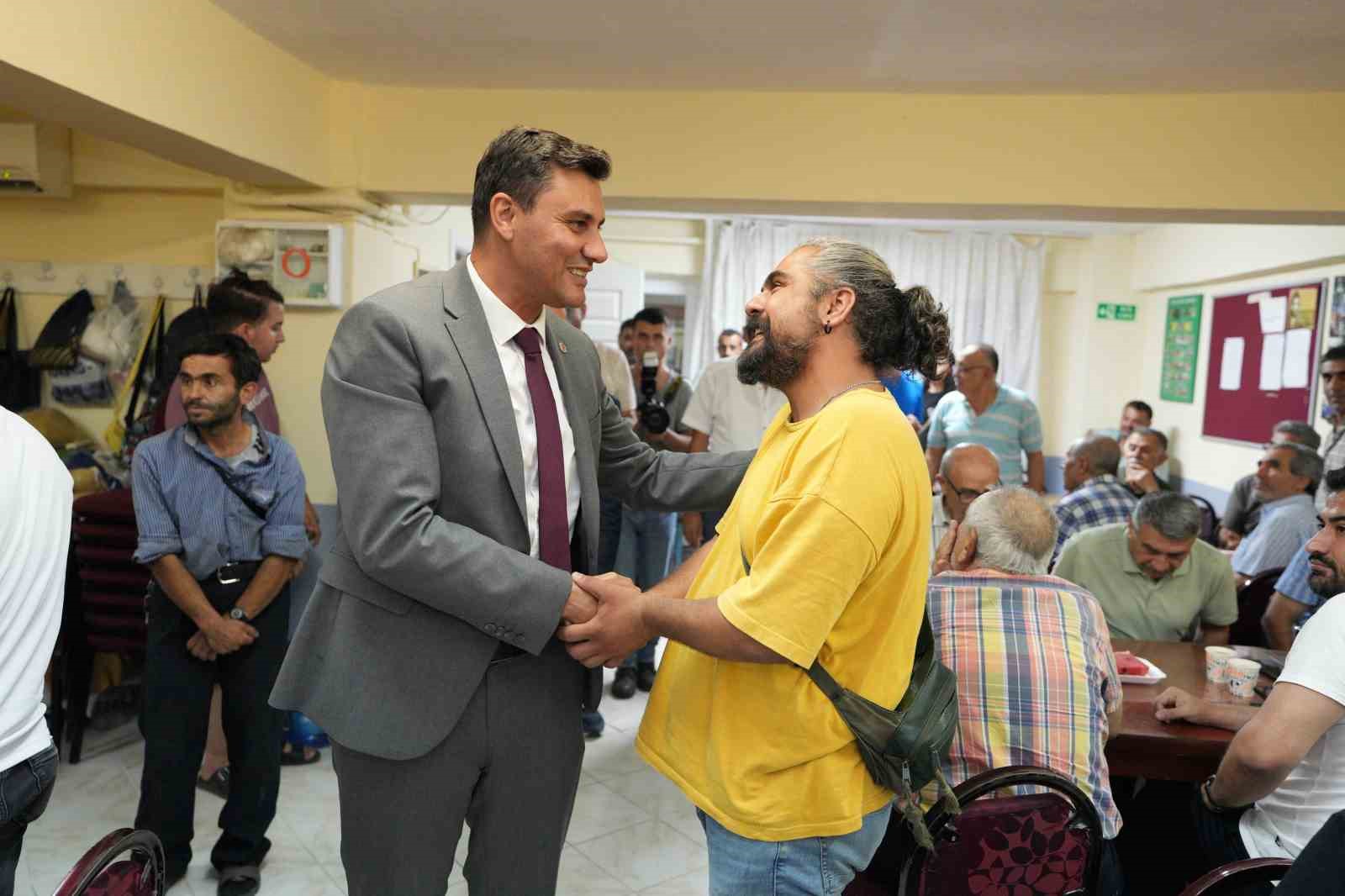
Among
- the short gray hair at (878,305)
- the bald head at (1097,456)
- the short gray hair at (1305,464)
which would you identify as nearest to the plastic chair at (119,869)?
the short gray hair at (878,305)

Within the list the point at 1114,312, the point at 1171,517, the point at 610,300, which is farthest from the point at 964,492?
the point at 1114,312

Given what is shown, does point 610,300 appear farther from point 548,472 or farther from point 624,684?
point 548,472

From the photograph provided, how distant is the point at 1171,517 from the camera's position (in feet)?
8.89

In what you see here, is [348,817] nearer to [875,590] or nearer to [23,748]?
[23,748]

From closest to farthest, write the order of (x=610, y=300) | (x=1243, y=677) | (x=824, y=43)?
(x=1243, y=677) → (x=824, y=43) → (x=610, y=300)

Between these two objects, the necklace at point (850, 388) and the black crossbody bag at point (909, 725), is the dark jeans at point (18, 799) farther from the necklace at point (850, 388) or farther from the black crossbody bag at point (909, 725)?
the necklace at point (850, 388)

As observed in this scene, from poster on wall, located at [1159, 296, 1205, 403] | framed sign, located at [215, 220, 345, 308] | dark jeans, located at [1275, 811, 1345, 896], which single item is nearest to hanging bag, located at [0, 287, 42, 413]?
framed sign, located at [215, 220, 345, 308]

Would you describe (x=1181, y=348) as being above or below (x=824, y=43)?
below

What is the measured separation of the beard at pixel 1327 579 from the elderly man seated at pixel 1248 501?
2.45m

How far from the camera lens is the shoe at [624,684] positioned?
13.2ft

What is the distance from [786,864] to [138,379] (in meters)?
3.55

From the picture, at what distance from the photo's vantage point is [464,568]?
49.6 inches

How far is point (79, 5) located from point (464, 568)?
2.03 m

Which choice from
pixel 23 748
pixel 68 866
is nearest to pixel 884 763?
pixel 23 748
